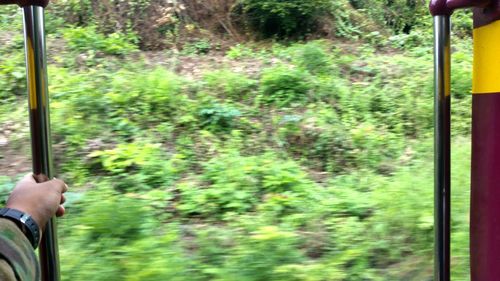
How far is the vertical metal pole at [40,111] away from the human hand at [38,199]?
10cm

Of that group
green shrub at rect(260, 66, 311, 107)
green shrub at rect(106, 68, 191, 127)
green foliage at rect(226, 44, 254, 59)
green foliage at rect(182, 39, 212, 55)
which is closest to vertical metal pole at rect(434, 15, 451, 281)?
green shrub at rect(106, 68, 191, 127)

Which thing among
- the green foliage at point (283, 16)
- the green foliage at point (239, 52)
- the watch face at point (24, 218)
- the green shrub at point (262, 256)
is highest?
the green foliage at point (283, 16)

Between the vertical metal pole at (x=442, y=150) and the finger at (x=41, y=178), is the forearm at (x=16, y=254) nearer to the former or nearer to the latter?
the finger at (x=41, y=178)

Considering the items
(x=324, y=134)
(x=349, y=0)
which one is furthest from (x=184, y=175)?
(x=349, y=0)

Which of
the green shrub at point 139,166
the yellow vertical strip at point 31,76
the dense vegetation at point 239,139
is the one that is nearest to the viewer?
the yellow vertical strip at point 31,76

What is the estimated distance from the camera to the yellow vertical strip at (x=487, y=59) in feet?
4.04

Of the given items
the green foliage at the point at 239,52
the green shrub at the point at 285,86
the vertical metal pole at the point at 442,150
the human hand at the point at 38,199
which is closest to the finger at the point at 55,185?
the human hand at the point at 38,199

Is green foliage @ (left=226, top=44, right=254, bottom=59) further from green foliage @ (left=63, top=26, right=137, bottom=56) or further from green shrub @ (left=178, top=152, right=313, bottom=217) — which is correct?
green shrub @ (left=178, top=152, right=313, bottom=217)

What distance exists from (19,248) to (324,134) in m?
3.74

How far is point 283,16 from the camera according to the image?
7.55m

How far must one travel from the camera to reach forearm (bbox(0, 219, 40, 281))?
2.82 feet

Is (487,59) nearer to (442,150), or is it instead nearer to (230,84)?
(442,150)

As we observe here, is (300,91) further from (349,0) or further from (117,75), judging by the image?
(349,0)

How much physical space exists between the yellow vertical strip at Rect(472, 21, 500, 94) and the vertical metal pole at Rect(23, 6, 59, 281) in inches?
42.2
